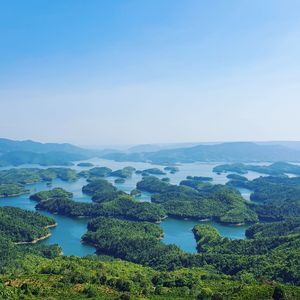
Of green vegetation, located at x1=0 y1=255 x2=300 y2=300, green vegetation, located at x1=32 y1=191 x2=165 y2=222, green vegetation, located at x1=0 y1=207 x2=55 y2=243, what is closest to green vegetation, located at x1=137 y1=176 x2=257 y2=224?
green vegetation, located at x1=32 y1=191 x2=165 y2=222

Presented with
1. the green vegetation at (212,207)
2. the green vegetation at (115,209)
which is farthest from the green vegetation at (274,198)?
the green vegetation at (115,209)

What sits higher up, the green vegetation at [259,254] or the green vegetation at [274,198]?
the green vegetation at [259,254]

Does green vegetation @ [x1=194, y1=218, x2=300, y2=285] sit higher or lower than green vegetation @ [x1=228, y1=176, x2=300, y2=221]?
higher

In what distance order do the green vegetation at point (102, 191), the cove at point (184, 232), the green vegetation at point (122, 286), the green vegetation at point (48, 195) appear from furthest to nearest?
1. the green vegetation at point (48, 195)
2. the green vegetation at point (102, 191)
3. the cove at point (184, 232)
4. the green vegetation at point (122, 286)

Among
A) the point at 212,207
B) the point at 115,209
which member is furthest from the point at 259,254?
the point at 115,209

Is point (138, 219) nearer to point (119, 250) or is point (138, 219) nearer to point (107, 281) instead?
point (119, 250)

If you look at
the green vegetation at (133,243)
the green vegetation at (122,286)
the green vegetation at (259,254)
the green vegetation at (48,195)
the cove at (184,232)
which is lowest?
the cove at (184,232)

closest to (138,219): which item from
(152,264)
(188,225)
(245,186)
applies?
(188,225)

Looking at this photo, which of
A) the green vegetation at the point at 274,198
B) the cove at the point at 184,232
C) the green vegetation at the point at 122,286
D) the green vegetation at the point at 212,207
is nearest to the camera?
the green vegetation at the point at 122,286

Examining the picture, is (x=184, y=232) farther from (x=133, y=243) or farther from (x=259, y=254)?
(x=259, y=254)

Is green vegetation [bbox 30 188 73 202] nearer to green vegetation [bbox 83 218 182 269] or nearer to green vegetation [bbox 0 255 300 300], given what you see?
green vegetation [bbox 83 218 182 269]

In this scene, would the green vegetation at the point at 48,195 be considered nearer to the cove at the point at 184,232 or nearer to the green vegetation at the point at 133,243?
the green vegetation at the point at 133,243
